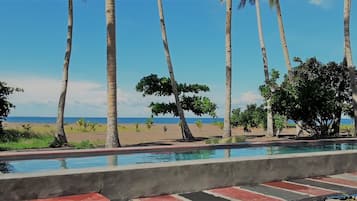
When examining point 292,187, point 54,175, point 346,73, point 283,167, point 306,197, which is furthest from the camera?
point 346,73

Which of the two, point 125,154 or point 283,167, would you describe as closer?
point 283,167

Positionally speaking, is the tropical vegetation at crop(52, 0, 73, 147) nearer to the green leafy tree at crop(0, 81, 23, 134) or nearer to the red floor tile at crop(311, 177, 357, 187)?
the green leafy tree at crop(0, 81, 23, 134)

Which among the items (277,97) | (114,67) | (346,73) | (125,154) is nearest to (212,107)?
(277,97)

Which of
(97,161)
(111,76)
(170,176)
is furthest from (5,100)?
(170,176)

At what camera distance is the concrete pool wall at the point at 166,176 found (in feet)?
17.2

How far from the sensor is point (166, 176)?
244 inches

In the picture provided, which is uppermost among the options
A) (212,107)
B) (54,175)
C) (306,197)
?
(212,107)

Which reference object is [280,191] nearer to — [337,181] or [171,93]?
[337,181]

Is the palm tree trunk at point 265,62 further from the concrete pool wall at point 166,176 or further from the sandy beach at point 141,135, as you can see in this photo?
the concrete pool wall at point 166,176

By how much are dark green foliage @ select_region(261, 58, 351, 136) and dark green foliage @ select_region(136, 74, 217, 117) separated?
3.69 meters

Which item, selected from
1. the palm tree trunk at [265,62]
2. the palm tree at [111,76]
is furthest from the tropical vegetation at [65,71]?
the palm tree trunk at [265,62]

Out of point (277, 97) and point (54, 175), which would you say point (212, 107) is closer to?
point (277, 97)

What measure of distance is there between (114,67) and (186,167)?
8945 millimetres

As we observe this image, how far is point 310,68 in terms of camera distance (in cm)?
2069
